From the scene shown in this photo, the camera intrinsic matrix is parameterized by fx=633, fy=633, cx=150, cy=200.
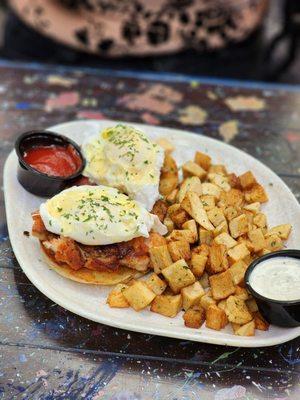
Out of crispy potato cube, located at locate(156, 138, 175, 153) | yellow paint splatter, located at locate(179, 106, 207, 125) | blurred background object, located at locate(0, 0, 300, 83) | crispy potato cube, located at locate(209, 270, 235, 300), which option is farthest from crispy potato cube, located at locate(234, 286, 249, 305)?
blurred background object, located at locate(0, 0, 300, 83)

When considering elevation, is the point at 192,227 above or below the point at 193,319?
above

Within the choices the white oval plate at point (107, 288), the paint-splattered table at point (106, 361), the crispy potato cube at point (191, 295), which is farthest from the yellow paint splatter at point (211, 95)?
the crispy potato cube at point (191, 295)

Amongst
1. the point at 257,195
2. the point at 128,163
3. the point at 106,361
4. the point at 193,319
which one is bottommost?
the point at 106,361

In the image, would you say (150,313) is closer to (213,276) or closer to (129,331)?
(129,331)

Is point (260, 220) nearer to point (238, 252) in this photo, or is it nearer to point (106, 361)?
point (238, 252)

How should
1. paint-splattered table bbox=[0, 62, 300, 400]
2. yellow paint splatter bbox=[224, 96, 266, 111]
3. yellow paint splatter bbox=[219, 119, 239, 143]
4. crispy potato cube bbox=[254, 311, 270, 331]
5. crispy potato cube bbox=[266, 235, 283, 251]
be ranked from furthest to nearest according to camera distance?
yellow paint splatter bbox=[224, 96, 266, 111], yellow paint splatter bbox=[219, 119, 239, 143], crispy potato cube bbox=[266, 235, 283, 251], crispy potato cube bbox=[254, 311, 270, 331], paint-splattered table bbox=[0, 62, 300, 400]

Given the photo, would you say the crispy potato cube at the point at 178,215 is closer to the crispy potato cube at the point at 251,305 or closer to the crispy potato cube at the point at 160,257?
the crispy potato cube at the point at 160,257

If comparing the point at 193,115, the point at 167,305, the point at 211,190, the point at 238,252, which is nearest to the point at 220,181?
the point at 211,190

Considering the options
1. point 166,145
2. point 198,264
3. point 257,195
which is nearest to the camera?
point 198,264

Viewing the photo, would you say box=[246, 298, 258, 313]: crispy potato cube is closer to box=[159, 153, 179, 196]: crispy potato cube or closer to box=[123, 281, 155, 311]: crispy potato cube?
box=[123, 281, 155, 311]: crispy potato cube
